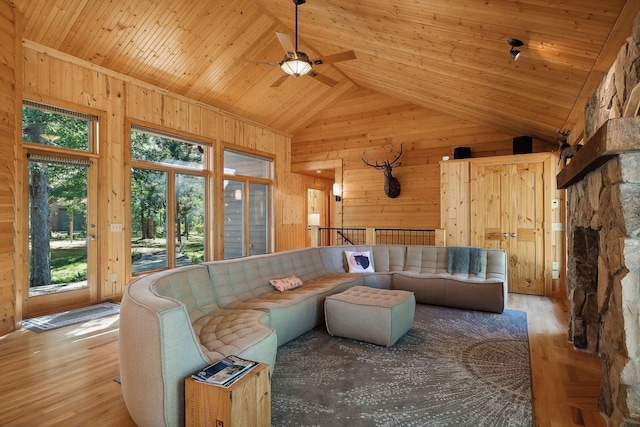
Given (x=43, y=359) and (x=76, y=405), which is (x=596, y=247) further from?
(x=43, y=359)

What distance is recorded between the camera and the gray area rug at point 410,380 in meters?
2.13

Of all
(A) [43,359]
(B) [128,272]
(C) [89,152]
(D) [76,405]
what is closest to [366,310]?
(D) [76,405]

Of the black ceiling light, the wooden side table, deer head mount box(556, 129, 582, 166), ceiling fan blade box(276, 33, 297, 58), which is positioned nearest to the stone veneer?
the black ceiling light

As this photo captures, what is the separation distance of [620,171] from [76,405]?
11.8ft

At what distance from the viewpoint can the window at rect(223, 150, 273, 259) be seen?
7199 mm

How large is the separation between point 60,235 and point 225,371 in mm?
4166

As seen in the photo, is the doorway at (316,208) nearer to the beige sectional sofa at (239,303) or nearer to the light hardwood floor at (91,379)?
the beige sectional sofa at (239,303)

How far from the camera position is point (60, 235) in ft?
15.3

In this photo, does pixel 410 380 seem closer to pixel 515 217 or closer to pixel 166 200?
pixel 515 217

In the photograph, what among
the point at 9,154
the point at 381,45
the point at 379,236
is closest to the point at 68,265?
the point at 9,154

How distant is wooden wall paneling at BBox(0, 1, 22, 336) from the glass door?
1.82 feet

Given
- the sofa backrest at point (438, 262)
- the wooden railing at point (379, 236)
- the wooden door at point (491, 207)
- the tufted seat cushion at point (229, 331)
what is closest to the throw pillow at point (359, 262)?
the sofa backrest at point (438, 262)

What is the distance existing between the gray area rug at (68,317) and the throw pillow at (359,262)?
3.28 metres

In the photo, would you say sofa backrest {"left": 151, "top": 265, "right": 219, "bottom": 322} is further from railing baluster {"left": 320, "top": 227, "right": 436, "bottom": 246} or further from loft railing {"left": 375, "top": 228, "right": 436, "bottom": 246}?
loft railing {"left": 375, "top": 228, "right": 436, "bottom": 246}
